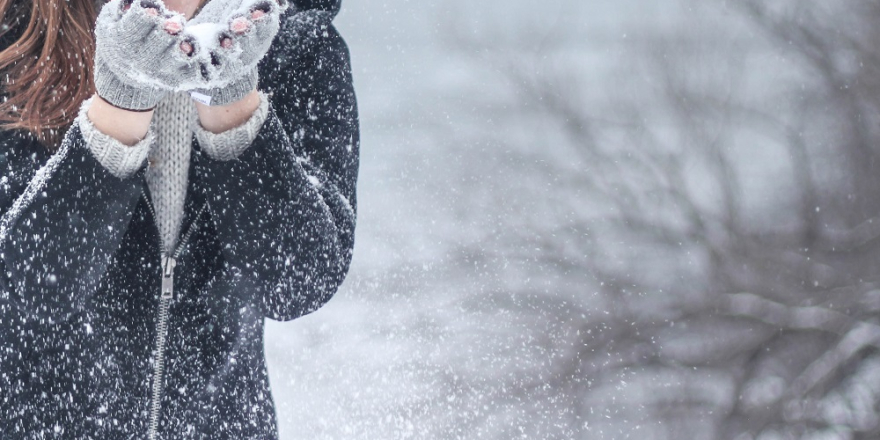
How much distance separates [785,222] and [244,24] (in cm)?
534

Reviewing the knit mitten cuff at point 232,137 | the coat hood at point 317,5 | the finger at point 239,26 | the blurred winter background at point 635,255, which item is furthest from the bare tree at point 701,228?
the finger at point 239,26

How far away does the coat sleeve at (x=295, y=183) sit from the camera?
70 centimetres

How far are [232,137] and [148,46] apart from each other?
4.8 inches

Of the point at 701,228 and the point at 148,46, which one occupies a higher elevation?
the point at 148,46

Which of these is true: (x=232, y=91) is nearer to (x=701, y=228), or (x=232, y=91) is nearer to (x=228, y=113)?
(x=228, y=113)

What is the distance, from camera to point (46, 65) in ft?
2.30

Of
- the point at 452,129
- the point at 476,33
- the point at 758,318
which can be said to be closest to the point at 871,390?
the point at 758,318

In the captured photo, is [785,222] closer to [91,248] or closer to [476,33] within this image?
[476,33]

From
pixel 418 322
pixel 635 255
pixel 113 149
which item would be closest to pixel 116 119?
pixel 113 149

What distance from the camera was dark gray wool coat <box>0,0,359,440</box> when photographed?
649 mm

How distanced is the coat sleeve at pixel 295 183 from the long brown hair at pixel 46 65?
0.11m

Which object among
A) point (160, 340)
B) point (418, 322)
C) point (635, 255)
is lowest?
point (418, 322)

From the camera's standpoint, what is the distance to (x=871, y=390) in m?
4.50

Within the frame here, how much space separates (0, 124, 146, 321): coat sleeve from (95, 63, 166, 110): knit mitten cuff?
0.04 metres
